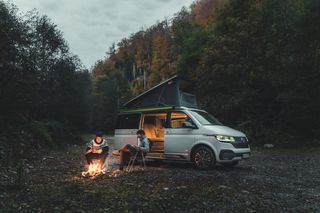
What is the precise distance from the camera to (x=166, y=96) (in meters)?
12.6

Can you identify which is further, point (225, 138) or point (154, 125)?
point (154, 125)

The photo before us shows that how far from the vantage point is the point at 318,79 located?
22078 millimetres

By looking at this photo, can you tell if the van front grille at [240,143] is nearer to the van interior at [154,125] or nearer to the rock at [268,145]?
the van interior at [154,125]

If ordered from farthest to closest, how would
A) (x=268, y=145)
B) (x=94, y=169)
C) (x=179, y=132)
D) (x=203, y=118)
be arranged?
(x=268, y=145) → (x=203, y=118) → (x=179, y=132) → (x=94, y=169)

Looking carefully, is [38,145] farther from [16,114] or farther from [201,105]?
[201,105]

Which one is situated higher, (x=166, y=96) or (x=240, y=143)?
(x=166, y=96)

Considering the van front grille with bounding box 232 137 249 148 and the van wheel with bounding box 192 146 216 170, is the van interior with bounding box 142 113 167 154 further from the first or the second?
the van front grille with bounding box 232 137 249 148

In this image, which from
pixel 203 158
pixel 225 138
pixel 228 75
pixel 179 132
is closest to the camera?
pixel 225 138

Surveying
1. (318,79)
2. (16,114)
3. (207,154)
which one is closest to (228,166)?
(207,154)

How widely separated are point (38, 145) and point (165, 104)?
8.42 metres

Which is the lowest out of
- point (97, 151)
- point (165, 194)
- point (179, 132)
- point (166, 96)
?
point (165, 194)

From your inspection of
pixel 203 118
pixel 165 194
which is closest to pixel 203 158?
pixel 203 118

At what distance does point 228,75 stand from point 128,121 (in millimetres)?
15159

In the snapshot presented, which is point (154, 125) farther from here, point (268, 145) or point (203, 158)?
point (268, 145)
